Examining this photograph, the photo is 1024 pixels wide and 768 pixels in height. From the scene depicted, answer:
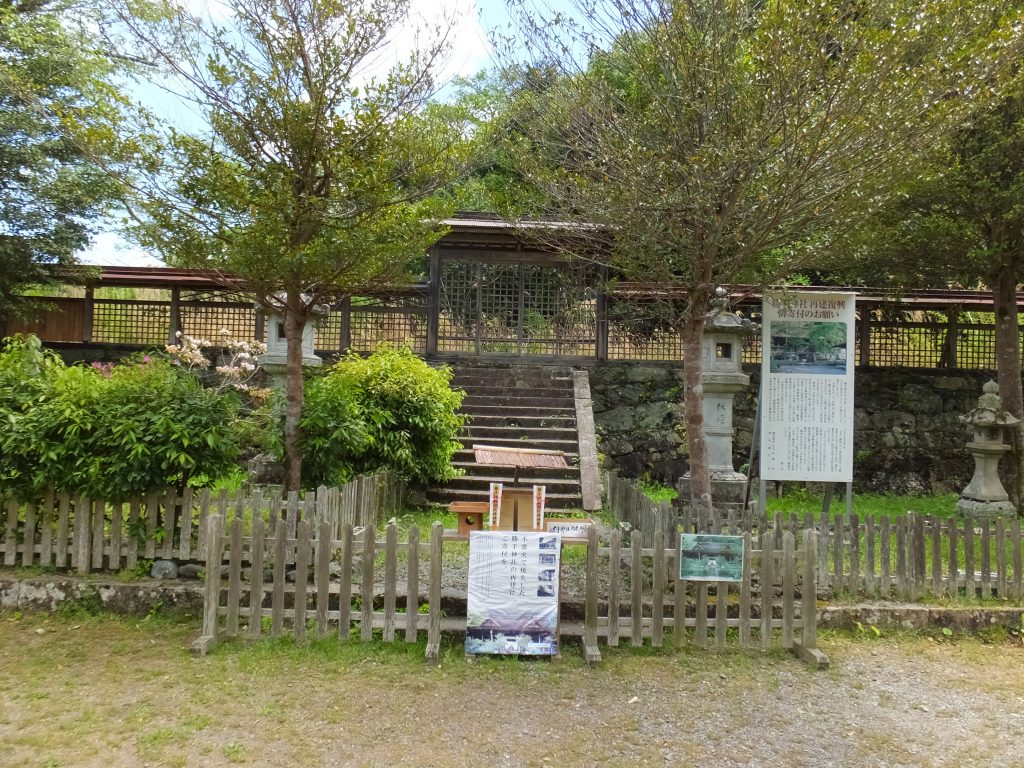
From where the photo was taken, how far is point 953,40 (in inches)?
195

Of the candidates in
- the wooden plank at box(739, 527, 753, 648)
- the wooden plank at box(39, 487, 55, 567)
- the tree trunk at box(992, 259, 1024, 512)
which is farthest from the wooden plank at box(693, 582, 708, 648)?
the tree trunk at box(992, 259, 1024, 512)

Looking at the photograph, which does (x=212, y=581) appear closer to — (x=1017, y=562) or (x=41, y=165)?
(x=1017, y=562)

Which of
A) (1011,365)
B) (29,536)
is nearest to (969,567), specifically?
(1011,365)

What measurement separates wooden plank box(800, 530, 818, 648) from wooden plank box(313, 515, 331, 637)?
3518 mm

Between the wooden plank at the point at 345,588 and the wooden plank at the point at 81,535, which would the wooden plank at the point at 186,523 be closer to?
the wooden plank at the point at 81,535

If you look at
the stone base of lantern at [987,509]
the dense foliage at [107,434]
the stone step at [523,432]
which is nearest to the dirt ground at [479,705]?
the dense foliage at [107,434]

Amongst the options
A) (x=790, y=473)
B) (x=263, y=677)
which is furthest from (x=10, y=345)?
(x=790, y=473)

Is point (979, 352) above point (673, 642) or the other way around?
above

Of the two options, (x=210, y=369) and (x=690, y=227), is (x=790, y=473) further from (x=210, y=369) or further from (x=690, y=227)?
(x=210, y=369)

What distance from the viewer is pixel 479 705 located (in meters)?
4.09

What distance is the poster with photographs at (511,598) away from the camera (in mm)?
4773

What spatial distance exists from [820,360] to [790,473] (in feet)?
3.81

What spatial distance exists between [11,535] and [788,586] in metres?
6.37

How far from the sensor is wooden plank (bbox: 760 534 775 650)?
496 centimetres
